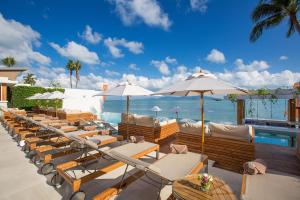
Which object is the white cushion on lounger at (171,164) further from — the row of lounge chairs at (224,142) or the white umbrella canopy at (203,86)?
the white umbrella canopy at (203,86)

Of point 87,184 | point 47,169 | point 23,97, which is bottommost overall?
point 87,184

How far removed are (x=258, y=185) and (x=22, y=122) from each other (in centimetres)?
1181

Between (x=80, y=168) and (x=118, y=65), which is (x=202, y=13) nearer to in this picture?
(x=80, y=168)

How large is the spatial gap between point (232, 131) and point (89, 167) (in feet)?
14.6

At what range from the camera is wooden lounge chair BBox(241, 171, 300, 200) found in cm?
227

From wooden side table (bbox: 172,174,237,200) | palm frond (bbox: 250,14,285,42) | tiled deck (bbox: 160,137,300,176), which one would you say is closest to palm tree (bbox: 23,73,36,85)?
tiled deck (bbox: 160,137,300,176)

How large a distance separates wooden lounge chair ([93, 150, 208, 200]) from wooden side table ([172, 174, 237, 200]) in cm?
32

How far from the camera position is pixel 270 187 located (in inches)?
99.0

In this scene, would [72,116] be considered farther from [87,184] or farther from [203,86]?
[203,86]

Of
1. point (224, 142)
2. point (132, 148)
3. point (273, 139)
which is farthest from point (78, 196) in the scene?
point (273, 139)

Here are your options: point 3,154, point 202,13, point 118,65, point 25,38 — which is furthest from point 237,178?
point 118,65

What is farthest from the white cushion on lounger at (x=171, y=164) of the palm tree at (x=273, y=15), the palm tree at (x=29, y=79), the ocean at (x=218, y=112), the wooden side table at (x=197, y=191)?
the palm tree at (x=29, y=79)

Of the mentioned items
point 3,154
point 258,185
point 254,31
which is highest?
point 254,31

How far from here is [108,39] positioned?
77.8ft
